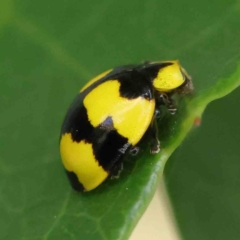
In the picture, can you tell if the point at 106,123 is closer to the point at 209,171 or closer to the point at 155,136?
the point at 155,136

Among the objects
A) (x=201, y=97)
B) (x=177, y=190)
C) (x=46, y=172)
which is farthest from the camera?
(x=177, y=190)

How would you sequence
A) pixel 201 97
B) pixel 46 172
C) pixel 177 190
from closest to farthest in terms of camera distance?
pixel 201 97 < pixel 46 172 < pixel 177 190

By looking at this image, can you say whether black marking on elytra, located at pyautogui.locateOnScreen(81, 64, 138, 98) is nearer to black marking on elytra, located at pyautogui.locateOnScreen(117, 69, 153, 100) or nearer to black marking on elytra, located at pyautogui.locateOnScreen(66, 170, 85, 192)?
black marking on elytra, located at pyautogui.locateOnScreen(117, 69, 153, 100)

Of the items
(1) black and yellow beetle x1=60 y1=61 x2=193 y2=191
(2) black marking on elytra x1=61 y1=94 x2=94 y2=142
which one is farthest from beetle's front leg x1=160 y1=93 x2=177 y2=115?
(2) black marking on elytra x1=61 y1=94 x2=94 y2=142

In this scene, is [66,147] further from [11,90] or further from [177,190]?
[177,190]

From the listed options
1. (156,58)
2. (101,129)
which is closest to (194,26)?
(156,58)

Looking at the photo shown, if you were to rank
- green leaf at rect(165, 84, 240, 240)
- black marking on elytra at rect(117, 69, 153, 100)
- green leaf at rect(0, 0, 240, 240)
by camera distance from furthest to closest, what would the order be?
1. green leaf at rect(165, 84, 240, 240)
2. black marking on elytra at rect(117, 69, 153, 100)
3. green leaf at rect(0, 0, 240, 240)

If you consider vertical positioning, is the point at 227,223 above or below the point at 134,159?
Answer: below
